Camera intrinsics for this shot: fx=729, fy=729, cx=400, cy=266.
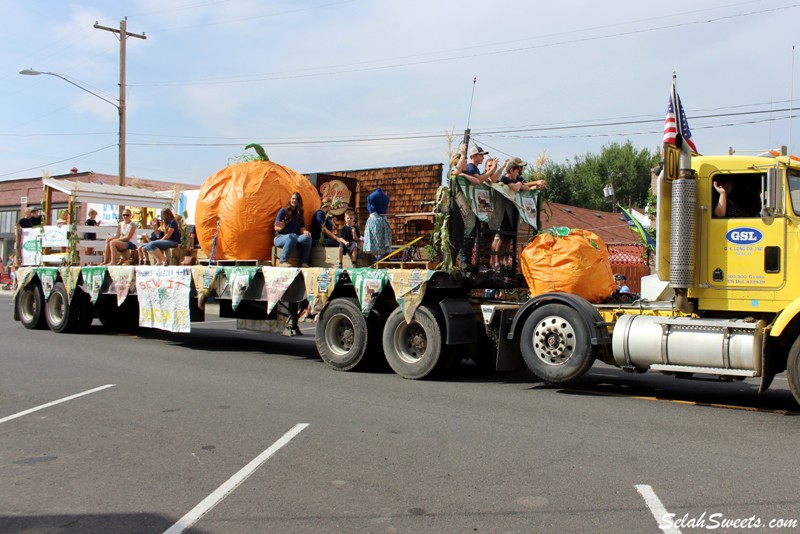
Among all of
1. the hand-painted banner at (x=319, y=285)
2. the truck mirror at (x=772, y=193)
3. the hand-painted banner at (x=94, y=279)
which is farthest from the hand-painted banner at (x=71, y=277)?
the truck mirror at (x=772, y=193)

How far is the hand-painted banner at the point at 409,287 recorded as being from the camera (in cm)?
976

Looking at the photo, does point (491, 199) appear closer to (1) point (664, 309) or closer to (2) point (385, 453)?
(1) point (664, 309)

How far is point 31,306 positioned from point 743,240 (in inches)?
592

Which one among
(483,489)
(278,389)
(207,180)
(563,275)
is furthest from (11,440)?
(207,180)

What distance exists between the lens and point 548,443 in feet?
21.1

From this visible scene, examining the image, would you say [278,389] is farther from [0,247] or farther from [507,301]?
[0,247]

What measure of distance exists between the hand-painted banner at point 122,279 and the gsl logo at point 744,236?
1073 cm

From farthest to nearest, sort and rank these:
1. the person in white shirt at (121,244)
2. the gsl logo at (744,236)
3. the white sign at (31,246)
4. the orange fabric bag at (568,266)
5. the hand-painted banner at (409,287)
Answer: the white sign at (31,246) → the person in white shirt at (121,244) → the hand-painted banner at (409,287) → the orange fabric bag at (568,266) → the gsl logo at (744,236)

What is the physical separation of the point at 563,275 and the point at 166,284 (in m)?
7.71

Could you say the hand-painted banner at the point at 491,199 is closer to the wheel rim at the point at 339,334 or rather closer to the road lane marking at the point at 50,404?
the wheel rim at the point at 339,334

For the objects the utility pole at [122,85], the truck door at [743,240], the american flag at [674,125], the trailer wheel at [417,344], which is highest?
the utility pole at [122,85]

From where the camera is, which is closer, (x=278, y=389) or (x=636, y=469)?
(x=636, y=469)

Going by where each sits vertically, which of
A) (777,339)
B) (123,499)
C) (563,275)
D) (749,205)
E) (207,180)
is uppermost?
(207,180)

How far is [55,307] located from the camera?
16.1 meters
